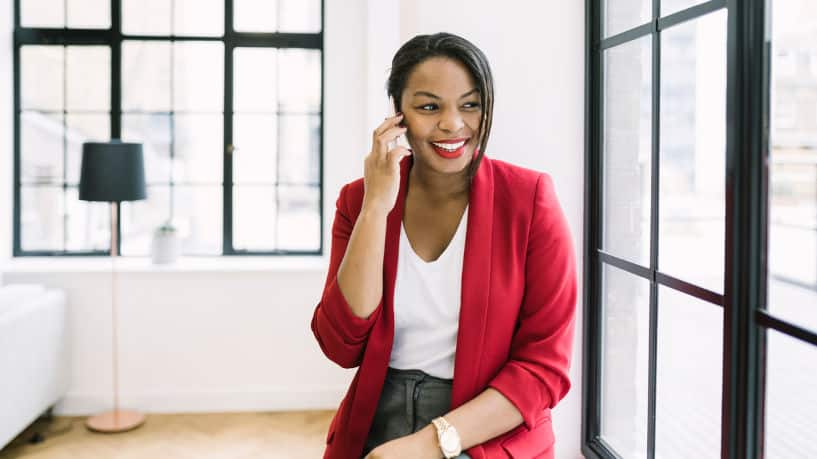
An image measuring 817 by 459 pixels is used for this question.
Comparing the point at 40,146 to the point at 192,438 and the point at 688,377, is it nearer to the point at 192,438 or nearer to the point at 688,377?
the point at 192,438

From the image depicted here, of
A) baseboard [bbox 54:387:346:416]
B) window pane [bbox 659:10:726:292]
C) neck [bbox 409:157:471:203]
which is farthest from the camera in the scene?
baseboard [bbox 54:387:346:416]

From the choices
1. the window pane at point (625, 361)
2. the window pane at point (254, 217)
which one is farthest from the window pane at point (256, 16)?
the window pane at point (625, 361)

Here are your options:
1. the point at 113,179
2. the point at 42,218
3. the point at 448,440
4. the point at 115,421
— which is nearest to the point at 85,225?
the point at 42,218

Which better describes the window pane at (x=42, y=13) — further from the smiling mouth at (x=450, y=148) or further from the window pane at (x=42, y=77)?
the smiling mouth at (x=450, y=148)

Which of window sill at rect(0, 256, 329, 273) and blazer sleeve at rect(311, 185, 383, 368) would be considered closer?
blazer sleeve at rect(311, 185, 383, 368)

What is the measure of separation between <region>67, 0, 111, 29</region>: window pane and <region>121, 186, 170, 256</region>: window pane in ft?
3.39

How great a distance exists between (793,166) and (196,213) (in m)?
3.72

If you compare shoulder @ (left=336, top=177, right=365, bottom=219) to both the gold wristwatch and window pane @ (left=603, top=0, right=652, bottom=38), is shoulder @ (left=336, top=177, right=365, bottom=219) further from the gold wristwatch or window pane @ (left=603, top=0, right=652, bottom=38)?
window pane @ (left=603, top=0, right=652, bottom=38)

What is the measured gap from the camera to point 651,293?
2113 millimetres

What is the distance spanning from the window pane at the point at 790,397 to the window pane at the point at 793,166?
70 mm

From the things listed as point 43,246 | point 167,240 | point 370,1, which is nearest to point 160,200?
point 167,240

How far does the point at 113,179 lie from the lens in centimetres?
385

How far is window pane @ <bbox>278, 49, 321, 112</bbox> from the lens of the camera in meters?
4.53

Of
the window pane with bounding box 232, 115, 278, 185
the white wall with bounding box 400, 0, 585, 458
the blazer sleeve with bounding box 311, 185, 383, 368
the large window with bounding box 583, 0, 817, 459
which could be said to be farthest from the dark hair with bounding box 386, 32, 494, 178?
the window pane with bounding box 232, 115, 278, 185
